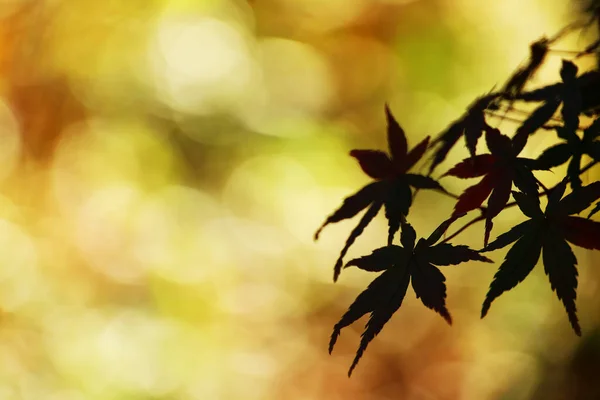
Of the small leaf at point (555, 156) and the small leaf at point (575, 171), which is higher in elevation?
the small leaf at point (555, 156)

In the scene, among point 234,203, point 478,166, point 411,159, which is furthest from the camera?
point 234,203

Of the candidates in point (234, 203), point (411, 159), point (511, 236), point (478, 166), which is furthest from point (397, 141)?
point (234, 203)

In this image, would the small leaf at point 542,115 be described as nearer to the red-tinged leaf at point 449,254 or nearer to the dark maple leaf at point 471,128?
the dark maple leaf at point 471,128

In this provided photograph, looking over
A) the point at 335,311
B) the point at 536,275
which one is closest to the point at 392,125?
the point at 335,311

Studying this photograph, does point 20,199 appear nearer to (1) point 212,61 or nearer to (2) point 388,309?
(1) point 212,61

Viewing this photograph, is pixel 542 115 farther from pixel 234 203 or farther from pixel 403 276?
pixel 234 203

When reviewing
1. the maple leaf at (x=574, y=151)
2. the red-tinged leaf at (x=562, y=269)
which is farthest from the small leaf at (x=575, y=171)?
the red-tinged leaf at (x=562, y=269)
